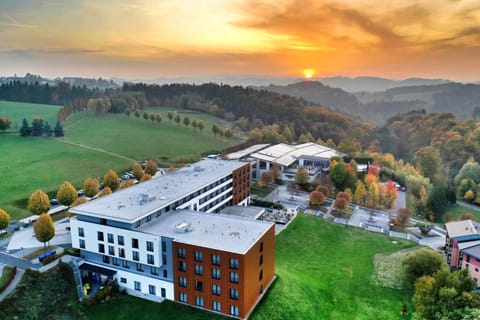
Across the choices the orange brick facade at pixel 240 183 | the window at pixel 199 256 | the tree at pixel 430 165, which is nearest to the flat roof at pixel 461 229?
the orange brick facade at pixel 240 183

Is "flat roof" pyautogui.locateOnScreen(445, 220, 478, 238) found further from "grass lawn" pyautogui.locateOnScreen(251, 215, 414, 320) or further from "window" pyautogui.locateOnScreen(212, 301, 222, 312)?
"window" pyautogui.locateOnScreen(212, 301, 222, 312)

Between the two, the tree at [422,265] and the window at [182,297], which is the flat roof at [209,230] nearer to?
the window at [182,297]

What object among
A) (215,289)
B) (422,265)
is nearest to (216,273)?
(215,289)

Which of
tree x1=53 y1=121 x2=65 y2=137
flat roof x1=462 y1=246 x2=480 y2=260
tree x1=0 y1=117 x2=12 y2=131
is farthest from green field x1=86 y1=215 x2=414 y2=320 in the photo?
tree x1=0 y1=117 x2=12 y2=131

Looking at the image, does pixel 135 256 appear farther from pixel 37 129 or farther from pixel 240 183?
pixel 37 129

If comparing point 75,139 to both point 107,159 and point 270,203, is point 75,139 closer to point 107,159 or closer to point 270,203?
point 107,159

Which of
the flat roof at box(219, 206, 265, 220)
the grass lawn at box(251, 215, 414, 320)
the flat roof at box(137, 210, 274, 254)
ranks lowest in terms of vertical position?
the grass lawn at box(251, 215, 414, 320)

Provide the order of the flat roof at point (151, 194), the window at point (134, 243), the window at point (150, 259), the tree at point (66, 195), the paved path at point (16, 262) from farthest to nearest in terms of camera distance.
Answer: the tree at point (66, 195)
the paved path at point (16, 262)
the flat roof at point (151, 194)
the window at point (134, 243)
the window at point (150, 259)
